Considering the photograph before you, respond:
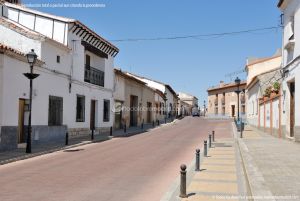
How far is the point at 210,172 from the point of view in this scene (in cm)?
1032

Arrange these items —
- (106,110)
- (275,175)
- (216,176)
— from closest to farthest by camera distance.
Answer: (275,175) → (216,176) → (106,110)

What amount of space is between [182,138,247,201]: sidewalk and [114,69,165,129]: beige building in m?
18.7

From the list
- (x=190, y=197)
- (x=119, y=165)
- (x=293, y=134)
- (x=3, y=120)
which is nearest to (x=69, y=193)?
(x=190, y=197)

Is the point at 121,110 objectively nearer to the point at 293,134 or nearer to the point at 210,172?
the point at 293,134

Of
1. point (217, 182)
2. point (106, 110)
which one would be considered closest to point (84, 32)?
point (106, 110)

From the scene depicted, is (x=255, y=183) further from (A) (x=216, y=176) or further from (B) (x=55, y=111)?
(B) (x=55, y=111)

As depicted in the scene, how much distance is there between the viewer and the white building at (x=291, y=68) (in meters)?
18.4

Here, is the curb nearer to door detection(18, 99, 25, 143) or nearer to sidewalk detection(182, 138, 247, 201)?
sidewalk detection(182, 138, 247, 201)

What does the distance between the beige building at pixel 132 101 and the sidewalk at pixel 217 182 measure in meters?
18.7

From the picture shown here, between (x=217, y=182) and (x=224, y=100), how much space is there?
2758 inches

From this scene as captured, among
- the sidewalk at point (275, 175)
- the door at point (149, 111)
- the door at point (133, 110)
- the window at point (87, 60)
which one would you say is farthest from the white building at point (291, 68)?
the door at point (149, 111)

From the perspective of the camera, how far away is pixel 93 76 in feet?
88.1

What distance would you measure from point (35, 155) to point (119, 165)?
4.28m

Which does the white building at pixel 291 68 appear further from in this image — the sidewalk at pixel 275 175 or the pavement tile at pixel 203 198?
the pavement tile at pixel 203 198
